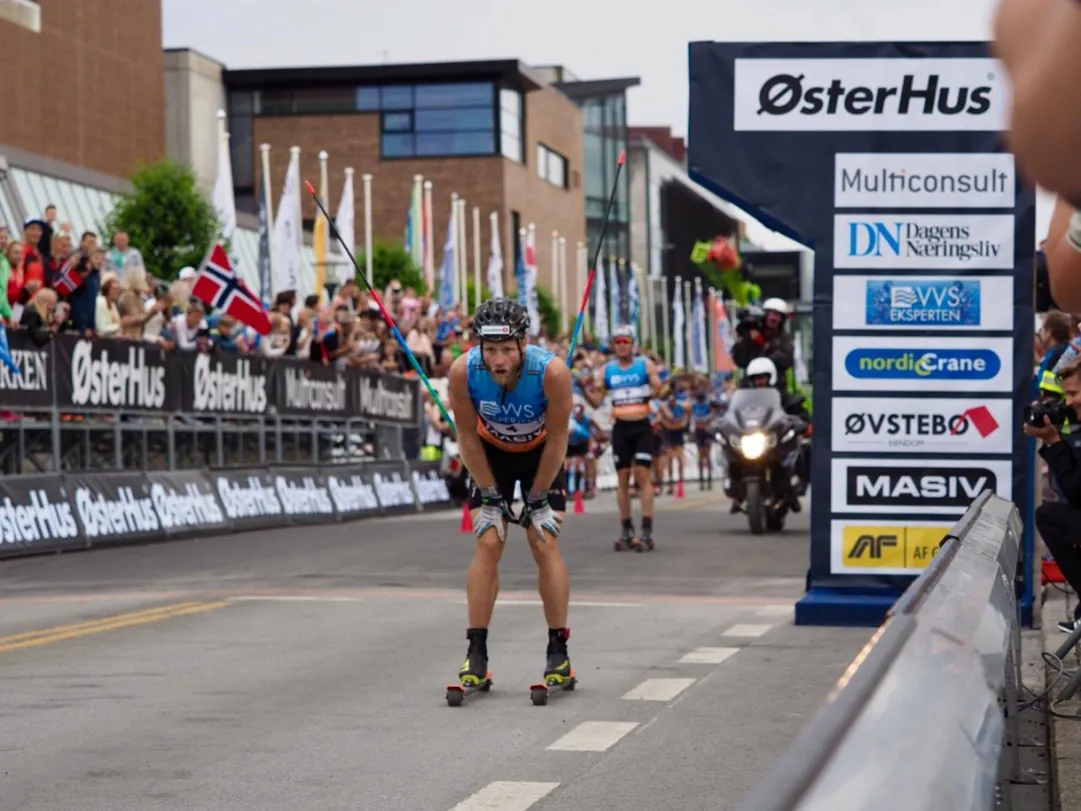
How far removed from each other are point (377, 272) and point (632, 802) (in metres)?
65.8

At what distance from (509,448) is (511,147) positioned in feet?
259

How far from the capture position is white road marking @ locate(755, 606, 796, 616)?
13836 millimetres

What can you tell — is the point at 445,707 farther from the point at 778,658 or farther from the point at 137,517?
the point at 137,517

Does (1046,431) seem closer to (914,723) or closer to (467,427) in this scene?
(467,427)

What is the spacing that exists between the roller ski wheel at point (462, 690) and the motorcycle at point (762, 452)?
43.3 feet

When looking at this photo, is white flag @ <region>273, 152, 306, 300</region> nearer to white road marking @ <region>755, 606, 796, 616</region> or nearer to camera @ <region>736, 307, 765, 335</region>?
camera @ <region>736, 307, 765, 335</region>

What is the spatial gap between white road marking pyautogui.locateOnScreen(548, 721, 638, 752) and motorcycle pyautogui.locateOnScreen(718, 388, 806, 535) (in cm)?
1417

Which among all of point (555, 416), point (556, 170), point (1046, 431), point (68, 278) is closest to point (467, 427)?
point (555, 416)

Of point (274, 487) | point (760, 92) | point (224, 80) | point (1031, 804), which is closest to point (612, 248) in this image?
point (224, 80)

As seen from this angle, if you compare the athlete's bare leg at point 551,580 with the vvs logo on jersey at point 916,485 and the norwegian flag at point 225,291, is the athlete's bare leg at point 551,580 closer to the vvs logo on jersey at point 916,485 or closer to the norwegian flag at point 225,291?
the vvs logo on jersey at point 916,485

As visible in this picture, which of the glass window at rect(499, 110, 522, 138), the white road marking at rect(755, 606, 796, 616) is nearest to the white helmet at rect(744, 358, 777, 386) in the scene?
the white road marking at rect(755, 606, 796, 616)

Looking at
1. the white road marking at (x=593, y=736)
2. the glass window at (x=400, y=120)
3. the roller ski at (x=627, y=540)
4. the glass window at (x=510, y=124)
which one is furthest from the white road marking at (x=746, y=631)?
the glass window at (x=400, y=120)

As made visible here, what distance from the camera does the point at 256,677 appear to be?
10.5 m

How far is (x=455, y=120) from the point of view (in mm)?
85562
